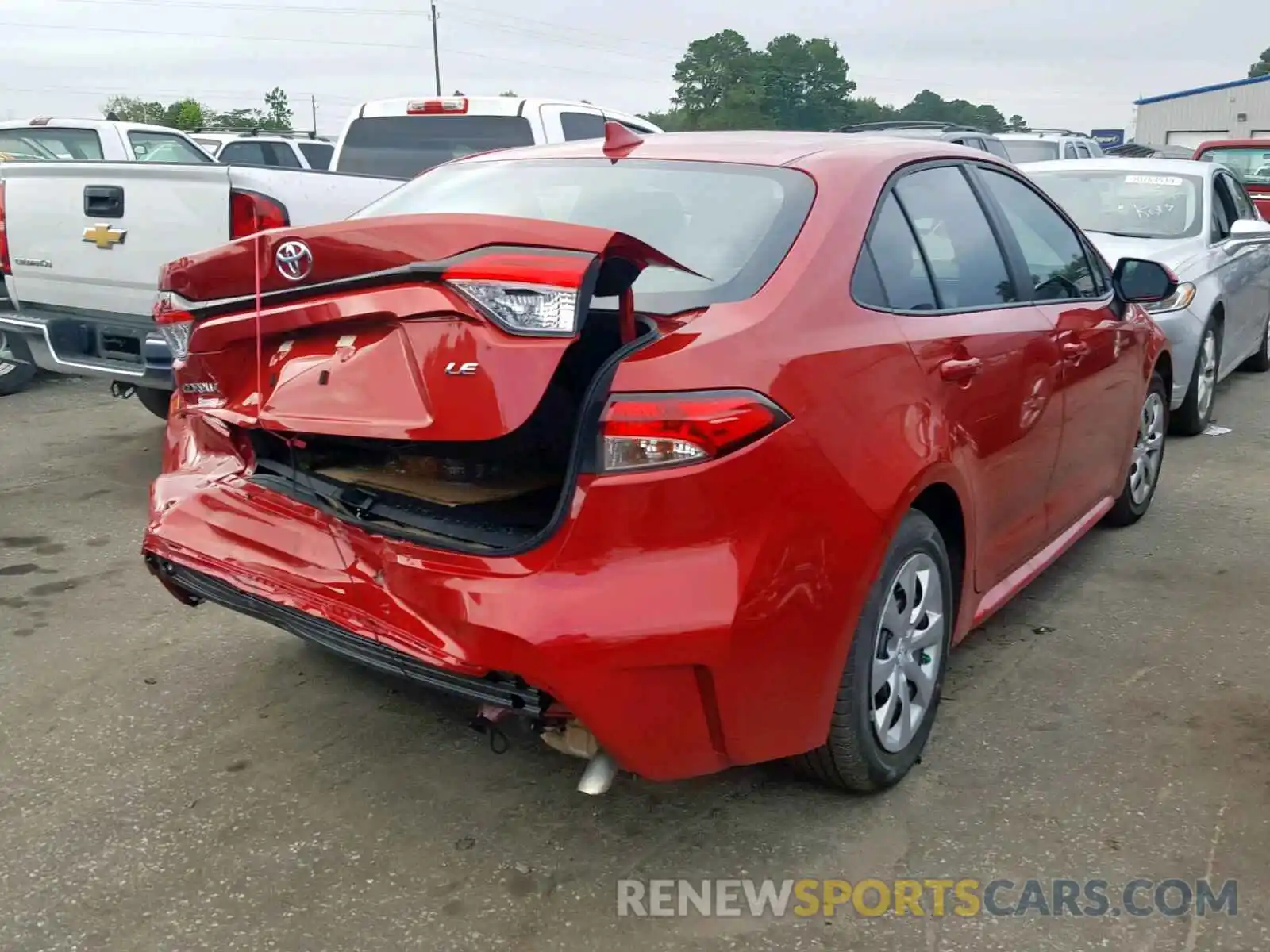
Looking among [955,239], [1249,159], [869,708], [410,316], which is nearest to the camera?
[410,316]

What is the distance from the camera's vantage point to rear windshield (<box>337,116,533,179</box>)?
842 cm

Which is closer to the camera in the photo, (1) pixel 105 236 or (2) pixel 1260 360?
(1) pixel 105 236

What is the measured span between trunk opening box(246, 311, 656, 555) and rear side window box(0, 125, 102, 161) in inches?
345

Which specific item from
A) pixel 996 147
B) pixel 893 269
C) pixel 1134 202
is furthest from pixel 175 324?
pixel 996 147

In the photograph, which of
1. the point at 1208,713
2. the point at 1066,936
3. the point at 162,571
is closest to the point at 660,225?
the point at 162,571

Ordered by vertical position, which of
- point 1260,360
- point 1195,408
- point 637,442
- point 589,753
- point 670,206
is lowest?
point 1260,360

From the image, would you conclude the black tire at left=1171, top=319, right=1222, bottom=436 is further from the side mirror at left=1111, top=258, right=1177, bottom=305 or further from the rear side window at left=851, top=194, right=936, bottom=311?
the rear side window at left=851, top=194, right=936, bottom=311

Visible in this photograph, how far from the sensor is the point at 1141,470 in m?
5.34

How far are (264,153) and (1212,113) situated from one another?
4830 cm

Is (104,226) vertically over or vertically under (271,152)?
under

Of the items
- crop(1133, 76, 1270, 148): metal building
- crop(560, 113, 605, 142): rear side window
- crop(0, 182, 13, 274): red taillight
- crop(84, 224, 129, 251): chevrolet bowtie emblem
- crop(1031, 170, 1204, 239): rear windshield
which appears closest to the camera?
crop(84, 224, 129, 251): chevrolet bowtie emblem

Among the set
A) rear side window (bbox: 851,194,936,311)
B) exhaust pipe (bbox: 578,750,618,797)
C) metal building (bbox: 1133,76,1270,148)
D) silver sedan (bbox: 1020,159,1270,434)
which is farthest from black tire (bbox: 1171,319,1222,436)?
metal building (bbox: 1133,76,1270,148)

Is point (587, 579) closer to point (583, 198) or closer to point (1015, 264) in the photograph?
point (583, 198)

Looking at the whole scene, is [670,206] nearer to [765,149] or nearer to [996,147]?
[765,149]
